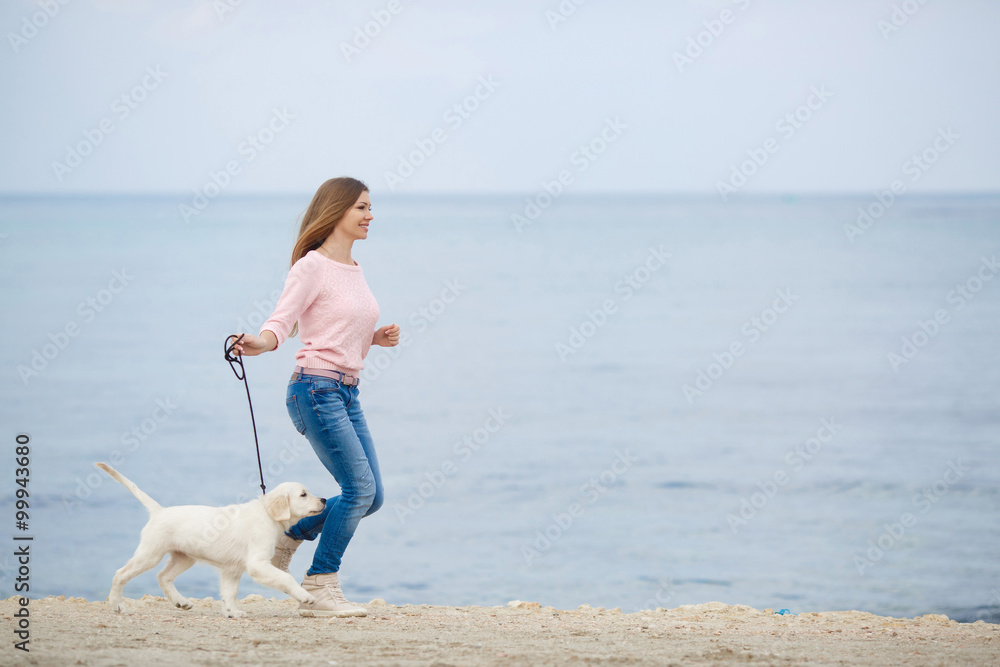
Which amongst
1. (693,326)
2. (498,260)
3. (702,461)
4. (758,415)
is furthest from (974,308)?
(498,260)

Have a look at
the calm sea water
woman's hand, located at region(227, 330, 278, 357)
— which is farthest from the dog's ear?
the calm sea water

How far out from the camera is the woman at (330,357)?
4848mm

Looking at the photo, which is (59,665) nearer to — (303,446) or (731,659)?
(731,659)

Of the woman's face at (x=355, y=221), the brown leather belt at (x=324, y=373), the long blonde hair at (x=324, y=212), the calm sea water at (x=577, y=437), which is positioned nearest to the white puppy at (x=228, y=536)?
the brown leather belt at (x=324, y=373)

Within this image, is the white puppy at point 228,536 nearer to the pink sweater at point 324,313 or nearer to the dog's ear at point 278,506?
the dog's ear at point 278,506

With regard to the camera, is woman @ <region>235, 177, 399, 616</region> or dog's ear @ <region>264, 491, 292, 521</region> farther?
dog's ear @ <region>264, 491, 292, 521</region>

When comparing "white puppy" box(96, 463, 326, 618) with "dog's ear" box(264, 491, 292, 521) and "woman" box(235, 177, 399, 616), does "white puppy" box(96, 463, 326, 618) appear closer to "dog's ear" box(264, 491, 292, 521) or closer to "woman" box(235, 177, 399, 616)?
"dog's ear" box(264, 491, 292, 521)

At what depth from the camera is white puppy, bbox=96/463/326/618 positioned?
486 centimetres

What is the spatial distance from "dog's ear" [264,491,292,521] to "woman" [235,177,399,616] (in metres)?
0.19

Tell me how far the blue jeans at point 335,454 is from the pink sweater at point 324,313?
0.12 m

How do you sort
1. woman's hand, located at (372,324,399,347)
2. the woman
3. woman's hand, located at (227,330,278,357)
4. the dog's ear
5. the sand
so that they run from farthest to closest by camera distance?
1. woman's hand, located at (372,324,399,347)
2. the dog's ear
3. the woman
4. woman's hand, located at (227,330,278,357)
5. the sand

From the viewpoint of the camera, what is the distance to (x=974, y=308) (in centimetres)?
2969

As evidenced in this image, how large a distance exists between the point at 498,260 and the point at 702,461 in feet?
114

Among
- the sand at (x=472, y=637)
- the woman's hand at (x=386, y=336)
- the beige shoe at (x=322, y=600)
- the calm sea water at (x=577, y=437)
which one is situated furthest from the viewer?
the calm sea water at (x=577, y=437)
